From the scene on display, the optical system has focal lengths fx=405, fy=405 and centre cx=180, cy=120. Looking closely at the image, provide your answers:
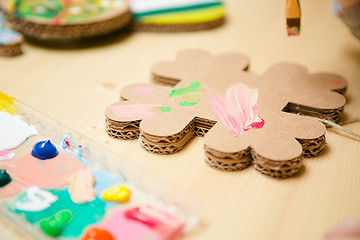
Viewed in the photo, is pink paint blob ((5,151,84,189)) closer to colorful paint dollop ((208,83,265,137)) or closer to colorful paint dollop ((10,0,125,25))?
colorful paint dollop ((208,83,265,137))

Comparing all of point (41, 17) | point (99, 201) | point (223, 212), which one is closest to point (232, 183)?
point (223, 212)

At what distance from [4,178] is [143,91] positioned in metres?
0.25

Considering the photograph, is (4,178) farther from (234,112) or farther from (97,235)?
(234,112)

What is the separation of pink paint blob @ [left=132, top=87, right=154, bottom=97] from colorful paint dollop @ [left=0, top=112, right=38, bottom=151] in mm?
168

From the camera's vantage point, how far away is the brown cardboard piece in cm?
83

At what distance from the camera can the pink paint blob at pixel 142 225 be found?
447 millimetres

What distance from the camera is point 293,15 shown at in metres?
0.61

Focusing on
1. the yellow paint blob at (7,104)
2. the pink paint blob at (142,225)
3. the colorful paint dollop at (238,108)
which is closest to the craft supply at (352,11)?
the colorful paint dollop at (238,108)

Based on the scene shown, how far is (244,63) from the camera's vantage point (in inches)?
29.4

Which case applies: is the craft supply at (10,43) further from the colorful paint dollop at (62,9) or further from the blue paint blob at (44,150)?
the blue paint blob at (44,150)

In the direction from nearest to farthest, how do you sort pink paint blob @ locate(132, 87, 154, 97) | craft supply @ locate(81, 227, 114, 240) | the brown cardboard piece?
craft supply @ locate(81, 227, 114, 240) < pink paint blob @ locate(132, 87, 154, 97) < the brown cardboard piece

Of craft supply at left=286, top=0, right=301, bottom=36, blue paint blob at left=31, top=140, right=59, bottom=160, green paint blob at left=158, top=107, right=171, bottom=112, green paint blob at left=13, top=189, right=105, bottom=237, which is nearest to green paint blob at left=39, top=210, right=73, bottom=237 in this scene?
green paint blob at left=13, top=189, right=105, bottom=237

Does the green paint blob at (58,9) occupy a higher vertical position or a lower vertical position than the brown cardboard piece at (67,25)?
higher

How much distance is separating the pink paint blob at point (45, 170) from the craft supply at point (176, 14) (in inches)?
18.6
